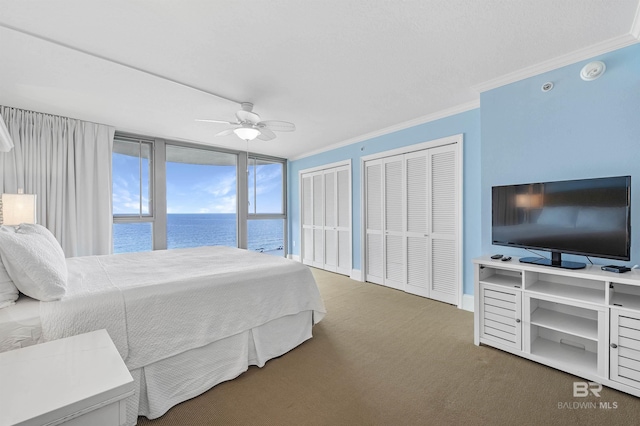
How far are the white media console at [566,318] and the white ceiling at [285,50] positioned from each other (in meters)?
1.80

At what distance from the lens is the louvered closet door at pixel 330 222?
536cm

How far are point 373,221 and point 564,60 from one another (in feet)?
9.77

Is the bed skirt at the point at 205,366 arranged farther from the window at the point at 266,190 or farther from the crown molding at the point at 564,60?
the window at the point at 266,190

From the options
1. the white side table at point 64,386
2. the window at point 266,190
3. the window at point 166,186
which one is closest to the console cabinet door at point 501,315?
the white side table at point 64,386

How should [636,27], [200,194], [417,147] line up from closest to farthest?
1. [636,27]
2. [417,147]
3. [200,194]

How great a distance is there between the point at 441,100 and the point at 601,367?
9.30 feet

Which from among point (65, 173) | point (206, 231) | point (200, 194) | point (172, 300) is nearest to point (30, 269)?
point (172, 300)

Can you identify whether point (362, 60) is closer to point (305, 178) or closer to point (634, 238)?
point (634, 238)

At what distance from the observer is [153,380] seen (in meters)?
1.72

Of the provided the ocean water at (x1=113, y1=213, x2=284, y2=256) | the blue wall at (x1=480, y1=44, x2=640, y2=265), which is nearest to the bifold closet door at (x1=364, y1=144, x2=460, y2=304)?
the blue wall at (x1=480, y1=44, x2=640, y2=265)

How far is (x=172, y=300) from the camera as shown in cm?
183

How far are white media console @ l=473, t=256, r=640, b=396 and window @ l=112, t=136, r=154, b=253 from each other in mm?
4984

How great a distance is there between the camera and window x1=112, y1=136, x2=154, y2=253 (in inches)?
172

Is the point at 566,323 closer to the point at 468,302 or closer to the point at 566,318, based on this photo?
the point at 566,318
